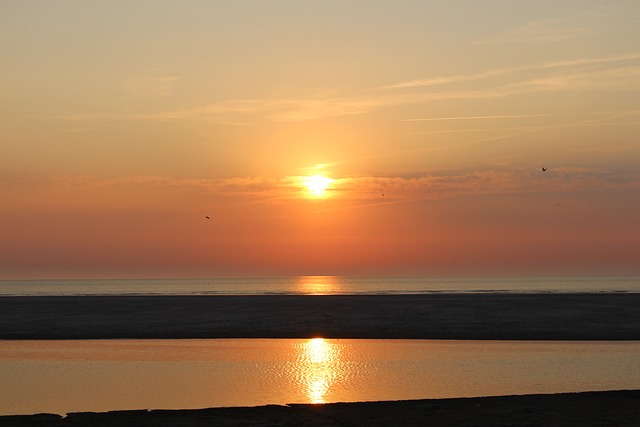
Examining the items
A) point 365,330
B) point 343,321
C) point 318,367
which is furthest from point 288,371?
point 343,321

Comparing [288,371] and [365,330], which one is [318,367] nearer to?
[288,371]

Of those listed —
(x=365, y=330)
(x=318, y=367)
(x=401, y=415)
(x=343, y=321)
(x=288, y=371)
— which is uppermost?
(x=343, y=321)

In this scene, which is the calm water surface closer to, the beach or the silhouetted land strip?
the beach

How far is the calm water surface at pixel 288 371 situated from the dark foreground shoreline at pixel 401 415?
3.28m

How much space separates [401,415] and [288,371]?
1229cm

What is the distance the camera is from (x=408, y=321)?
55469 millimetres

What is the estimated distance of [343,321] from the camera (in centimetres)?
5544

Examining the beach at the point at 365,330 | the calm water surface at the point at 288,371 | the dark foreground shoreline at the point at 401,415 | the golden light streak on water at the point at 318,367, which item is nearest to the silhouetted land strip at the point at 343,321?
the beach at the point at 365,330

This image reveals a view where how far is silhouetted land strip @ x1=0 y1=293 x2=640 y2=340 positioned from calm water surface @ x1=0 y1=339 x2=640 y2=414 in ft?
13.2

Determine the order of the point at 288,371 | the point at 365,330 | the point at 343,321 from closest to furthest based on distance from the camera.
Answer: the point at 288,371, the point at 365,330, the point at 343,321

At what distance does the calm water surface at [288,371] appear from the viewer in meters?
27.7

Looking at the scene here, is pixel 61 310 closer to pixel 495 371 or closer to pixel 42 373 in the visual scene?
pixel 42 373

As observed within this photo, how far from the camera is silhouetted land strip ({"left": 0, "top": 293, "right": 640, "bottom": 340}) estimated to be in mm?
49656

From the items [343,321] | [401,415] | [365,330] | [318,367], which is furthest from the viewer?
[343,321]
